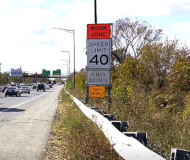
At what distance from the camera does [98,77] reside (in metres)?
14.8

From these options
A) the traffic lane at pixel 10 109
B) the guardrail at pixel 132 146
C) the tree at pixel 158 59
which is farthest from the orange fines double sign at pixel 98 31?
the tree at pixel 158 59

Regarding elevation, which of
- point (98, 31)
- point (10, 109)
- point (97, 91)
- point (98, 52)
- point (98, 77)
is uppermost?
point (98, 31)

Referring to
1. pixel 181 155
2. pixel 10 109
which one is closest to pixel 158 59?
pixel 10 109

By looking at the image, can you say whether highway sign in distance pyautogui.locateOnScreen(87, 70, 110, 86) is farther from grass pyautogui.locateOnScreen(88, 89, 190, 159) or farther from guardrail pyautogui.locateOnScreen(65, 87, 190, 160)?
guardrail pyautogui.locateOnScreen(65, 87, 190, 160)

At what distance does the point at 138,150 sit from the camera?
5305 mm

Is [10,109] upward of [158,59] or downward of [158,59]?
downward

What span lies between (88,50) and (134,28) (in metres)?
46.0

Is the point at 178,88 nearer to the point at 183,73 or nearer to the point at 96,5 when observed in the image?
the point at 183,73

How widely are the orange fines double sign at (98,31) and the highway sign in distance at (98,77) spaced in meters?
1.21

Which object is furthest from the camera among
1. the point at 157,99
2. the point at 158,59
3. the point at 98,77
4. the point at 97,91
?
the point at 158,59

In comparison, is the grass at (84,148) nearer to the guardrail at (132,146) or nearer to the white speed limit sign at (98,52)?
the guardrail at (132,146)

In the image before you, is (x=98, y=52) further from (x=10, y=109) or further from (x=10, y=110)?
(x=10, y=109)

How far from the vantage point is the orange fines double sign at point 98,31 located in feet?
47.3

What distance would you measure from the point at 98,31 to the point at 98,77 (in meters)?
1.61
